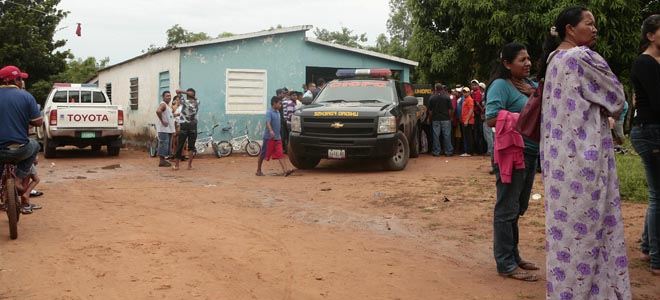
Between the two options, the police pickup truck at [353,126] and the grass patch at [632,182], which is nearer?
the grass patch at [632,182]

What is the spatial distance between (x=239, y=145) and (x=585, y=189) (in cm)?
1520

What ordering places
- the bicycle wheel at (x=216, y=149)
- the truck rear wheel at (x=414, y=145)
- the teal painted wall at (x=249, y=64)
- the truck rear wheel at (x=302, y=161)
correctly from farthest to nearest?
1. the teal painted wall at (x=249, y=64)
2. the bicycle wheel at (x=216, y=149)
3. the truck rear wheel at (x=414, y=145)
4. the truck rear wheel at (x=302, y=161)

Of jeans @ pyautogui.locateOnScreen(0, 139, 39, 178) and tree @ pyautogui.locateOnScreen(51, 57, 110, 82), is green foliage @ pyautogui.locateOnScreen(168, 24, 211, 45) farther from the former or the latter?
jeans @ pyautogui.locateOnScreen(0, 139, 39, 178)

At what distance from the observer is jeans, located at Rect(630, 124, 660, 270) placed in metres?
4.85

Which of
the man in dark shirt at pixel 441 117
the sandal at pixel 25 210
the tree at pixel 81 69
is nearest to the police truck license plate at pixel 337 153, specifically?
the man in dark shirt at pixel 441 117

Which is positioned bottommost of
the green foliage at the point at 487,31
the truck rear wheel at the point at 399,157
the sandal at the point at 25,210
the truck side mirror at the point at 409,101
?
the sandal at the point at 25,210

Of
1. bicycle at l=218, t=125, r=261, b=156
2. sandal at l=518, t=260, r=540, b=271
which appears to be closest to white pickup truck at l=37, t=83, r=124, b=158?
bicycle at l=218, t=125, r=261, b=156

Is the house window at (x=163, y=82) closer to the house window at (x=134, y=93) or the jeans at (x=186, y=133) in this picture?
the house window at (x=134, y=93)

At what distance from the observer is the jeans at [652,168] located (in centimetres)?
485

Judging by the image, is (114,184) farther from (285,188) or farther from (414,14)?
(414,14)

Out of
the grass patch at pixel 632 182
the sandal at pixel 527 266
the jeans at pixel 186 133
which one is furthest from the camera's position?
the jeans at pixel 186 133

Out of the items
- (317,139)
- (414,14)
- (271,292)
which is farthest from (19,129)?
(414,14)

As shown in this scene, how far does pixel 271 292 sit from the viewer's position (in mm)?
4566

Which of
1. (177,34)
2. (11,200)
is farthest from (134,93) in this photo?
(177,34)
